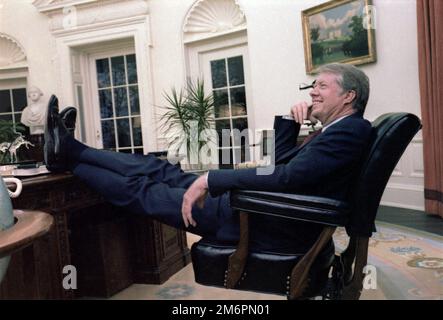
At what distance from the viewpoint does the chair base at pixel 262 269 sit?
1.32 metres

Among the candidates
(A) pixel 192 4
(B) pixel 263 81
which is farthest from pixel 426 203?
(A) pixel 192 4

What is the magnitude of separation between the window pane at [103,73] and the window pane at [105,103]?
102 mm

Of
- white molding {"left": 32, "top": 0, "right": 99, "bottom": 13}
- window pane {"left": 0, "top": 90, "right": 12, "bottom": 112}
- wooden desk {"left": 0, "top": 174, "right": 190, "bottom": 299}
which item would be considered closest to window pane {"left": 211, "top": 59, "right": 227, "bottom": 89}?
white molding {"left": 32, "top": 0, "right": 99, "bottom": 13}

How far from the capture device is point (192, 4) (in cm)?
530

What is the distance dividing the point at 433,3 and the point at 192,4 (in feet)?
9.61

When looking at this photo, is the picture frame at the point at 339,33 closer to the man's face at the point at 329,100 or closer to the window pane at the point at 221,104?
the window pane at the point at 221,104

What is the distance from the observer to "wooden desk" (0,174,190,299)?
1.64 metres

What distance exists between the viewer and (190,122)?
16.7 feet

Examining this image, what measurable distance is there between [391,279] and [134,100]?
461cm

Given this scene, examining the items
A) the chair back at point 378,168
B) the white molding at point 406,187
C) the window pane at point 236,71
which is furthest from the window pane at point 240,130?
the chair back at point 378,168

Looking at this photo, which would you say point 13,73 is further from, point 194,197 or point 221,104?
point 194,197

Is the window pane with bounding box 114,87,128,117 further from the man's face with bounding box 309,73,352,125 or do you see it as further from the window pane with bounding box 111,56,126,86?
the man's face with bounding box 309,73,352,125

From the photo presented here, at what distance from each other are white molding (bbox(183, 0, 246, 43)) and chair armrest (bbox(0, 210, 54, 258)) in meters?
4.70
